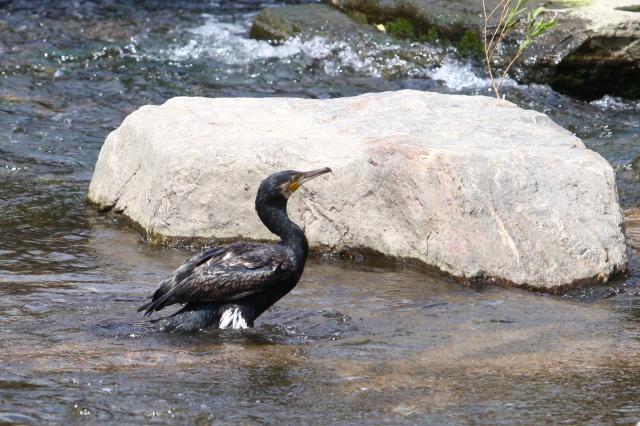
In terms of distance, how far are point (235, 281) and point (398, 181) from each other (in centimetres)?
162

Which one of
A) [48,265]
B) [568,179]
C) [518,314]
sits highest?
[568,179]

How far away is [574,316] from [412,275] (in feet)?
3.98

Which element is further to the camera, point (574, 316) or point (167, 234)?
point (167, 234)

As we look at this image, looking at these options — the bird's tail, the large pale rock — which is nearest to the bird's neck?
the bird's tail

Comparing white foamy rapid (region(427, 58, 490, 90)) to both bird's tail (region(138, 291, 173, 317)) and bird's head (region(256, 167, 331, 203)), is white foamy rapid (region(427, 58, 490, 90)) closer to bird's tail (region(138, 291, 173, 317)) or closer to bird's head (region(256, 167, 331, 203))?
bird's head (region(256, 167, 331, 203))

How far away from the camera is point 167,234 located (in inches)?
303

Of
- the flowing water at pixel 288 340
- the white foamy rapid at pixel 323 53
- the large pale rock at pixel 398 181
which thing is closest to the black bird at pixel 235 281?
the flowing water at pixel 288 340

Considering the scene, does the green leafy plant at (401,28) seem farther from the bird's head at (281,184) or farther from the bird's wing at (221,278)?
the bird's wing at (221,278)

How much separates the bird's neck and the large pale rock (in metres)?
1.10

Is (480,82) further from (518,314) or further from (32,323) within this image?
(32,323)

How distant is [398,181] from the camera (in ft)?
23.7

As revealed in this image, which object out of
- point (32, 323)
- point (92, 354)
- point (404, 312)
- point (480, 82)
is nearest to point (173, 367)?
point (92, 354)

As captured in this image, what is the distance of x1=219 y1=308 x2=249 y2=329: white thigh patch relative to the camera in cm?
615

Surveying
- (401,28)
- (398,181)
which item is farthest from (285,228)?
(401,28)
